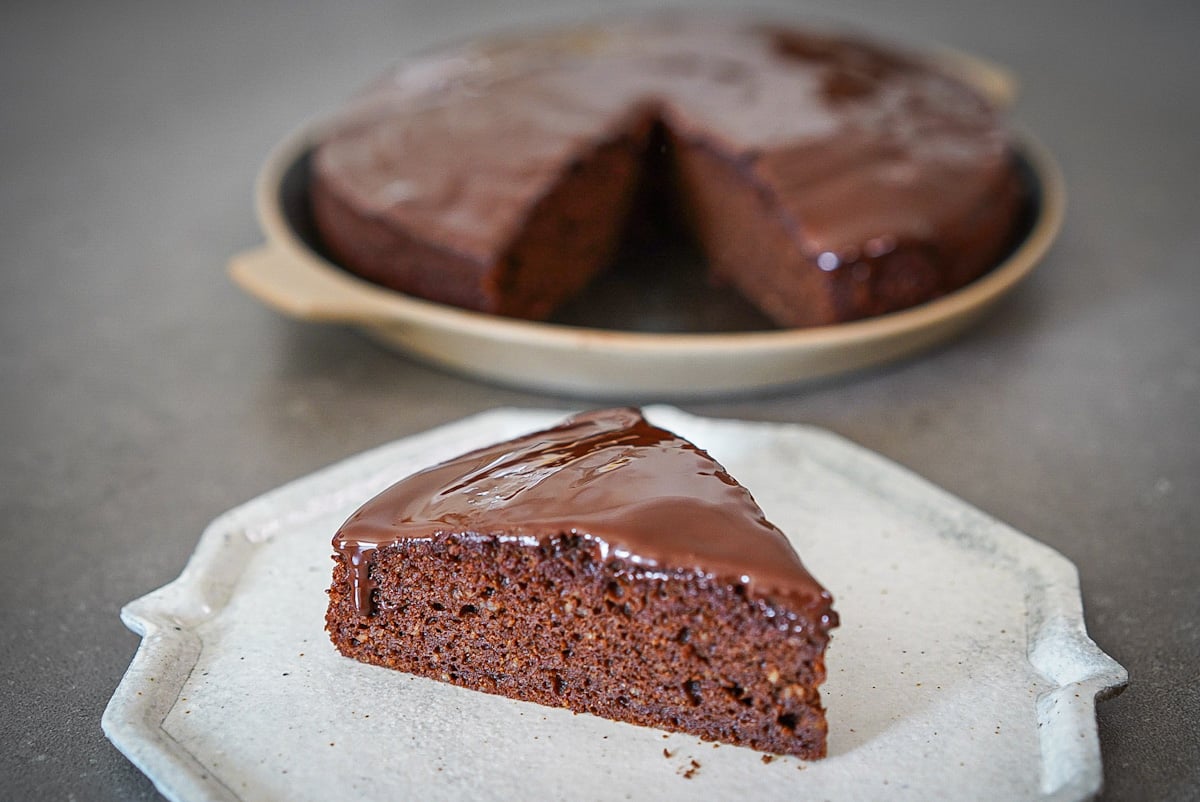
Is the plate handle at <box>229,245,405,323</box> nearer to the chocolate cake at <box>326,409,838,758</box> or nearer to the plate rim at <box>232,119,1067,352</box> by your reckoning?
the plate rim at <box>232,119,1067,352</box>

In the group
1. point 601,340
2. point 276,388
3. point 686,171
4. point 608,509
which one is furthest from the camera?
point 686,171

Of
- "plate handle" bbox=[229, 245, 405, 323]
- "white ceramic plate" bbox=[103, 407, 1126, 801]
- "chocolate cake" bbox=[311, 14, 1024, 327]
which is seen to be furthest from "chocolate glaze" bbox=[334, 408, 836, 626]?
"chocolate cake" bbox=[311, 14, 1024, 327]

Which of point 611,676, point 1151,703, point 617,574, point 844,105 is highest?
point 844,105

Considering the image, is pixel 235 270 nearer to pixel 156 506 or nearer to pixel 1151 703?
pixel 156 506

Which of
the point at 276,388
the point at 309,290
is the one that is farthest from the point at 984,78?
the point at 276,388

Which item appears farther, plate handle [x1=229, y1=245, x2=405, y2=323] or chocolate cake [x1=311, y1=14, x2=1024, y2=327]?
chocolate cake [x1=311, y1=14, x2=1024, y2=327]

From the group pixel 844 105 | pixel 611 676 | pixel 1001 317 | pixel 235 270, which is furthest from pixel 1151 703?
pixel 235 270

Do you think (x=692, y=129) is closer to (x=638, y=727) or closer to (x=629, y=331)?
(x=629, y=331)
